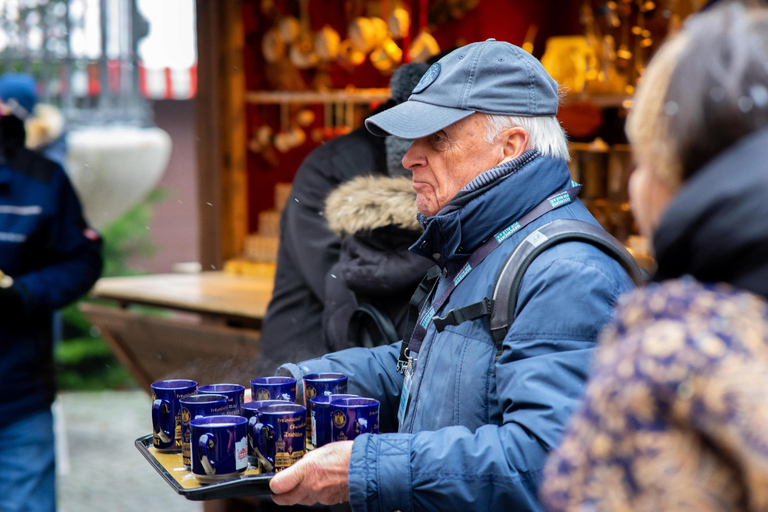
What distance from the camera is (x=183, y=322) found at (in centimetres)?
438

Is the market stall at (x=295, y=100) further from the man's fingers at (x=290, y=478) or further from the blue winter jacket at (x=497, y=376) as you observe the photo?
the man's fingers at (x=290, y=478)

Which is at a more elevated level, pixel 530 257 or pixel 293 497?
pixel 530 257

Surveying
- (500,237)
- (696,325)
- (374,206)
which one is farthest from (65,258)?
(696,325)

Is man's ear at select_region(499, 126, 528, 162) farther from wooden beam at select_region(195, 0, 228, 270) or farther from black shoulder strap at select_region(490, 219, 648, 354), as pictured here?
wooden beam at select_region(195, 0, 228, 270)

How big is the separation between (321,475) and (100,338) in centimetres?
763

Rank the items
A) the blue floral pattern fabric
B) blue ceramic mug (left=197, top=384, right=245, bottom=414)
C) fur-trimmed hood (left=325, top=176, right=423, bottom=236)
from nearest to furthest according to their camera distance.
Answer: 1. the blue floral pattern fabric
2. blue ceramic mug (left=197, top=384, right=245, bottom=414)
3. fur-trimmed hood (left=325, top=176, right=423, bottom=236)

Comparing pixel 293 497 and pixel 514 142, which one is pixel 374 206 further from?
pixel 293 497

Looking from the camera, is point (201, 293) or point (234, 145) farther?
point (234, 145)

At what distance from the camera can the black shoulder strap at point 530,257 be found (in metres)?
1.45

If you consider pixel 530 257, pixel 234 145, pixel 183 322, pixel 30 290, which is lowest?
pixel 183 322

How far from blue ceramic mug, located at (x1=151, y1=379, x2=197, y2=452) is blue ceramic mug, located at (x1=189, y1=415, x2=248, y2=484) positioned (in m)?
0.18

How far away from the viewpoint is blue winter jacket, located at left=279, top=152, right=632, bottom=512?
1341mm

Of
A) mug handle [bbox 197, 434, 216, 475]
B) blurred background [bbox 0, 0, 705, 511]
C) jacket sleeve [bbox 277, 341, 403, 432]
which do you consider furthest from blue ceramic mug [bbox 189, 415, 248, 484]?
blurred background [bbox 0, 0, 705, 511]

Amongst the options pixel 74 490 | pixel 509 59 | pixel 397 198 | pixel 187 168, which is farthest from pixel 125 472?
pixel 187 168
